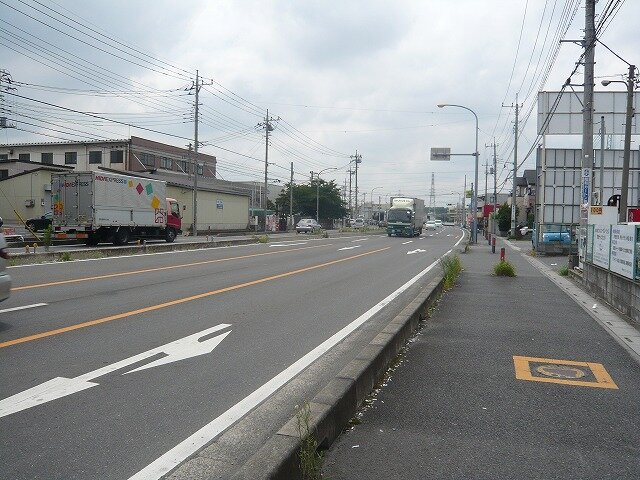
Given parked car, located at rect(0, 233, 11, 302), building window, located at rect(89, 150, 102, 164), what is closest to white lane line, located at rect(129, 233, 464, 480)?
parked car, located at rect(0, 233, 11, 302)

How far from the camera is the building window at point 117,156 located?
64250 millimetres

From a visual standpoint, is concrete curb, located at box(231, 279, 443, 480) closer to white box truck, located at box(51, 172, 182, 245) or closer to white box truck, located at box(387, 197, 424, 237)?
white box truck, located at box(51, 172, 182, 245)

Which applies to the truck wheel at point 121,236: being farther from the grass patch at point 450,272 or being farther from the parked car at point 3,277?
the parked car at point 3,277

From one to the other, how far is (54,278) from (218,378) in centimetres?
951

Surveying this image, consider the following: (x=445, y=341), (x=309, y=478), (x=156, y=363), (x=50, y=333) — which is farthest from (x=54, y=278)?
(x=309, y=478)

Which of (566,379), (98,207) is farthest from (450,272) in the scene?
(98,207)

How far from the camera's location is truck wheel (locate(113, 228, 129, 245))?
29544 mm

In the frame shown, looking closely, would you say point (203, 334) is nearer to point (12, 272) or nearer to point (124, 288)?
point (124, 288)

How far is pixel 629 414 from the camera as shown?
18.0 ft

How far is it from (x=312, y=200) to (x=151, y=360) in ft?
266

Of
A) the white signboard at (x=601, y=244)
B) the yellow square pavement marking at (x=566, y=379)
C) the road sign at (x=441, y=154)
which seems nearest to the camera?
the yellow square pavement marking at (x=566, y=379)

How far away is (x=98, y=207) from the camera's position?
28094 mm

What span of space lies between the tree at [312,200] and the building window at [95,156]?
2957 cm

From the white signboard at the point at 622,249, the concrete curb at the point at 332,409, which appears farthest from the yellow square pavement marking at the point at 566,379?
the white signboard at the point at 622,249
